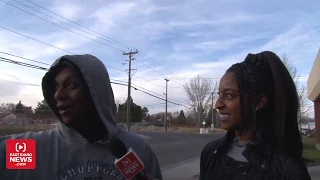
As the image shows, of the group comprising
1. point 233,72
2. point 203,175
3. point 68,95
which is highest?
point 233,72

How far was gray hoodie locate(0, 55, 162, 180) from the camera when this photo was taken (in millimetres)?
1691

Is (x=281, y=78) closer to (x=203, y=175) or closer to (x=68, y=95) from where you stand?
(x=203, y=175)

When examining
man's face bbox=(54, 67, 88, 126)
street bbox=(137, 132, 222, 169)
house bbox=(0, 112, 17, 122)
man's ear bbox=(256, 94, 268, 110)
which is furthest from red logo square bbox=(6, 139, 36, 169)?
house bbox=(0, 112, 17, 122)

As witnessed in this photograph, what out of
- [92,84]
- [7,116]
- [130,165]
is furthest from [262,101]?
[7,116]

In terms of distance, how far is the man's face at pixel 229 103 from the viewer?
5.98ft

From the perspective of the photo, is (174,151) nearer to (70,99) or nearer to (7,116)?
(70,99)

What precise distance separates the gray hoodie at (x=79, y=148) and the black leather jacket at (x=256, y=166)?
369 mm

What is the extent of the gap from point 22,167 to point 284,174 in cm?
129

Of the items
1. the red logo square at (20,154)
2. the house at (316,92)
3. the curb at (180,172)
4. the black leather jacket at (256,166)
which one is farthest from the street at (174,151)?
the red logo square at (20,154)

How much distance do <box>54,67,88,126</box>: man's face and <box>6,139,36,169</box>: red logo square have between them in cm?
22

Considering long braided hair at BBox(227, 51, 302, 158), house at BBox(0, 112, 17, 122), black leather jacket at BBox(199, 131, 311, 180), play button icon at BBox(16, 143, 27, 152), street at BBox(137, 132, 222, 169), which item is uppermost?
house at BBox(0, 112, 17, 122)

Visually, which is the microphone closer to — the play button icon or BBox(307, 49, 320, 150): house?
the play button icon

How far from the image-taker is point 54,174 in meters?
1.69

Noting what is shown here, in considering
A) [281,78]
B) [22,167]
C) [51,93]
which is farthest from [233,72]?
[22,167]
